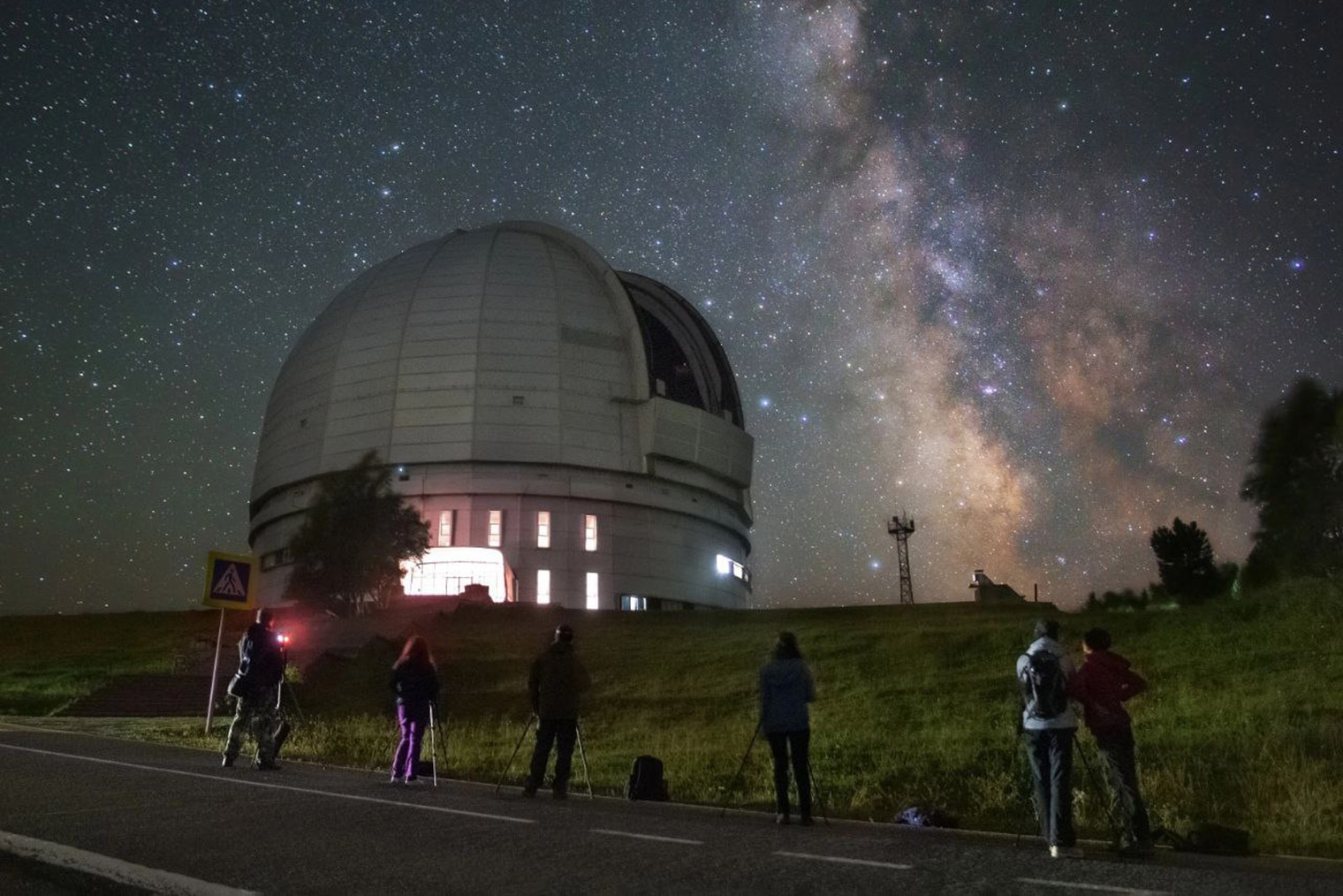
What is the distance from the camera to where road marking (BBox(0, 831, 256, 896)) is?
5793 millimetres

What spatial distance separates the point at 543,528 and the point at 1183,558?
114ft

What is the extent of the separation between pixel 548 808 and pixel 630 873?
408cm

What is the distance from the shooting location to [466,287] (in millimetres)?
66812

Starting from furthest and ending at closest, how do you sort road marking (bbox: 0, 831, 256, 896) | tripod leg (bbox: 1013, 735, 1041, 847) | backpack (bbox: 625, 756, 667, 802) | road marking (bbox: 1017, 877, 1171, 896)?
backpack (bbox: 625, 756, 667, 802), tripod leg (bbox: 1013, 735, 1041, 847), road marking (bbox: 1017, 877, 1171, 896), road marking (bbox: 0, 831, 256, 896)

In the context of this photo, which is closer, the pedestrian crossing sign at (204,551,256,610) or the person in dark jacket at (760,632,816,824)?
the person in dark jacket at (760,632,816,824)

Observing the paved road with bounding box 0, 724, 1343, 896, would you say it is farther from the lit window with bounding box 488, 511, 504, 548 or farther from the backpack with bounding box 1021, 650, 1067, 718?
the lit window with bounding box 488, 511, 504, 548

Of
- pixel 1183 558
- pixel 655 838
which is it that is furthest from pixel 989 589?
pixel 655 838

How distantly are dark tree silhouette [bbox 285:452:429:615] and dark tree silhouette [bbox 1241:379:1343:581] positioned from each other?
36.4m

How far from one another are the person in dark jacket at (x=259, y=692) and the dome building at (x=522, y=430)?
4280 cm

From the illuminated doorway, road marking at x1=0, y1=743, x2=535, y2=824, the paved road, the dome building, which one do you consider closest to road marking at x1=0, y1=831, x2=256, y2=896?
the paved road

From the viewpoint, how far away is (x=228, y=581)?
66.1 ft

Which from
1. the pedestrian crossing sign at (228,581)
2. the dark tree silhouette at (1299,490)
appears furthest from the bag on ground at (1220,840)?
the dark tree silhouette at (1299,490)

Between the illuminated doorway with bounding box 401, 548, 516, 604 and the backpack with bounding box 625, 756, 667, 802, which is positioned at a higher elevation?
the illuminated doorway with bounding box 401, 548, 516, 604

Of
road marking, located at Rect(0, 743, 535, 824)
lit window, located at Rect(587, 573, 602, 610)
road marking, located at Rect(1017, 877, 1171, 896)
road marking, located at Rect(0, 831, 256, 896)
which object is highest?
lit window, located at Rect(587, 573, 602, 610)
